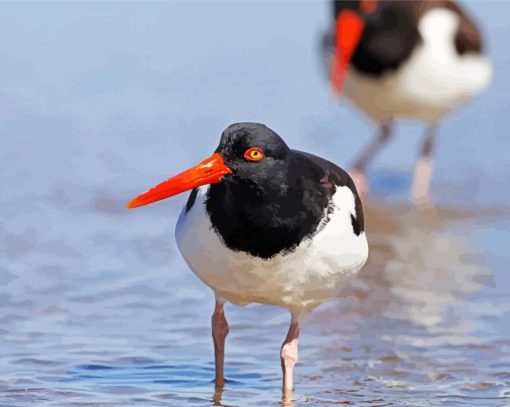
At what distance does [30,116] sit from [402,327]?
220 inches

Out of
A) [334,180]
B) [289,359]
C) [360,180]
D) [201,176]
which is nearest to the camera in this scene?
[201,176]

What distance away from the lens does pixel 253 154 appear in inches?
161

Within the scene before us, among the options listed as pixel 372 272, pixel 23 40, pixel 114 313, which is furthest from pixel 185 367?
pixel 23 40

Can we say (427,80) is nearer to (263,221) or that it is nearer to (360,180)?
(360,180)

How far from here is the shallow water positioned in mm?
4645

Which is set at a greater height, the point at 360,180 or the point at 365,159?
the point at 365,159

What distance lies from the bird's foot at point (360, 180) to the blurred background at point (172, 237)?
11cm

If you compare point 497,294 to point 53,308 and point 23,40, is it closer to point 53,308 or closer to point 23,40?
point 53,308

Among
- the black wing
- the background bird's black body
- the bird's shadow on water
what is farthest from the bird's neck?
the background bird's black body

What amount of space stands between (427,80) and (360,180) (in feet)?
2.54

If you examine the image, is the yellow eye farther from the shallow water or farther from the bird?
the bird

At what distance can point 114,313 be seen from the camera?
5707mm

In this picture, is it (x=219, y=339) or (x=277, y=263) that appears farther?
(x=219, y=339)

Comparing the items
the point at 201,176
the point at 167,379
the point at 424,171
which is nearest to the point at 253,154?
the point at 201,176
